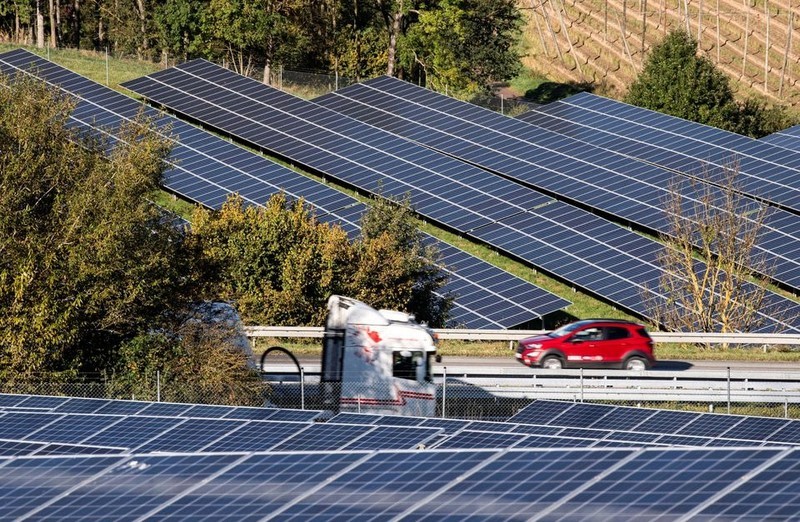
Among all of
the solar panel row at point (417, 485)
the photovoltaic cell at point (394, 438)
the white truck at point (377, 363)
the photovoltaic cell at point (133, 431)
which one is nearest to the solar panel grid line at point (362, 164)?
the white truck at point (377, 363)

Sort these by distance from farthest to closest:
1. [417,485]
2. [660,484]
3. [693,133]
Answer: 1. [693,133]
2. [417,485]
3. [660,484]

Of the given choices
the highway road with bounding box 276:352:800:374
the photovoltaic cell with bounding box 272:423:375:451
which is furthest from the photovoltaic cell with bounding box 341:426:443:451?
the highway road with bounding box 276:352:800:374

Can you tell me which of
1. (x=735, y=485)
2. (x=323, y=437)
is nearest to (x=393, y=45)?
(x=323, y=437)

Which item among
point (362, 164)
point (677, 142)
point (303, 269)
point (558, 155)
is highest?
point (677, 142)

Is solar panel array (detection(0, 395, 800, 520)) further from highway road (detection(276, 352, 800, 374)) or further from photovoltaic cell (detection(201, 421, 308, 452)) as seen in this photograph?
highway road (detection(276, 352, 800, 374))

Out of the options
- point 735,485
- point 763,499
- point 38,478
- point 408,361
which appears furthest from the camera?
point 408,361

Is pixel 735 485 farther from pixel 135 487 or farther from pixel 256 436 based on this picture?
pixel 256 436
